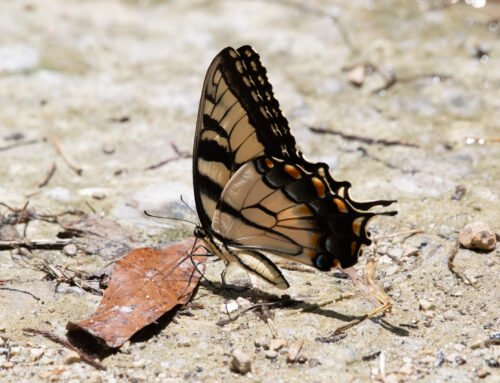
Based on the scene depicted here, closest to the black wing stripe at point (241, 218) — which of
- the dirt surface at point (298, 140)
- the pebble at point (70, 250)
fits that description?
the dirt surface at point (298, 140)

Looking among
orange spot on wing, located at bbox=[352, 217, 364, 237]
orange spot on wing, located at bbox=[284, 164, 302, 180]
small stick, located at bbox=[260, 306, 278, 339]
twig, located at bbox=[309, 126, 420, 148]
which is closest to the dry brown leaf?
small stick, located at bbox=[260, 306, 278, 339]

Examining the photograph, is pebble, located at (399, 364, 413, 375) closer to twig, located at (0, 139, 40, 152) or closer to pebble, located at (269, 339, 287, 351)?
pebble, located at (269, 339, 287, 351)

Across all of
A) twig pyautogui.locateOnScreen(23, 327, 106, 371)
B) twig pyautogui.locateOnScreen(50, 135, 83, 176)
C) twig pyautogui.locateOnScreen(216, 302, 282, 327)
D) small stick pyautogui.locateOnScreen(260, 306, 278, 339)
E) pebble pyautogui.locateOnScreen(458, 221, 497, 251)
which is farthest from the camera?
twig pyautogui.locateOnScreen(50, 135, 83, 176)

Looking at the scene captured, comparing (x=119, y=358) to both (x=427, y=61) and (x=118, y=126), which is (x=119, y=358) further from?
(x=427, y=61)

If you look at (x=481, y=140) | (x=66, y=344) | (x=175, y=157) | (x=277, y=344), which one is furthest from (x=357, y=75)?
(x=66, y=344)

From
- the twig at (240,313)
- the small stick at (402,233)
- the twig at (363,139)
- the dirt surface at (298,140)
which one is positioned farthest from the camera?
the twig at (363,139)

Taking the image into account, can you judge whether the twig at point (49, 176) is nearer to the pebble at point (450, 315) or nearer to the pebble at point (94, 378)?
the pebble at point (94, 378)
